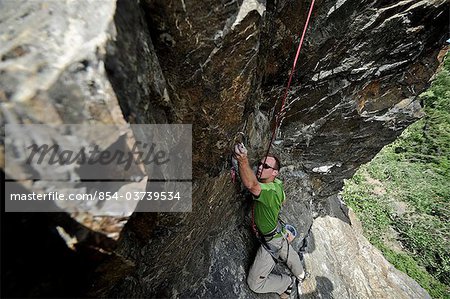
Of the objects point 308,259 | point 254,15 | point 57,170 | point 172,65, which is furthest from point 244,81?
point 308,259

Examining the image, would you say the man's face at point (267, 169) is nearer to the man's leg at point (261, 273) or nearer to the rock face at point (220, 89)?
the rock face at point (220, 89)

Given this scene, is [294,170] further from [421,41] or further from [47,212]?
[47,212]

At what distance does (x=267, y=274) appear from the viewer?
474cm

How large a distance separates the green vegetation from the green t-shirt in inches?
460

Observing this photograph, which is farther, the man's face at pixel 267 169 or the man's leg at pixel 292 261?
the man's leg at pixel 292 261

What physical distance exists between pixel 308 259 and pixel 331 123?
3457 millimetres

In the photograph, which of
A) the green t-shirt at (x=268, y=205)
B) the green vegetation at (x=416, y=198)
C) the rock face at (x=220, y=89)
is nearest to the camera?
the rock face at (x=220, y=89)

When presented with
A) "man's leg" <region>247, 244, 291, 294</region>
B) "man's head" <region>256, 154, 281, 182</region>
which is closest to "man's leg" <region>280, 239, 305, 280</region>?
"man's leg" <region>247, 244, 291, 294</region>

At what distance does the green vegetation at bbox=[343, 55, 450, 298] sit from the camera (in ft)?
45.1

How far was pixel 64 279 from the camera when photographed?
1678mm

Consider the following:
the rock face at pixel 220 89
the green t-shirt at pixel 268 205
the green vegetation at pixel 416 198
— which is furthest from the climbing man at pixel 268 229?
the green vegetation at pixel 416 198

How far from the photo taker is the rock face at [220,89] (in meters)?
→ 1.54

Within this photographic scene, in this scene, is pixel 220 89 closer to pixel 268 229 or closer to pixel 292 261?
pixel 268 229

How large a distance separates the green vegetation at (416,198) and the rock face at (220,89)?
8.82 metres
